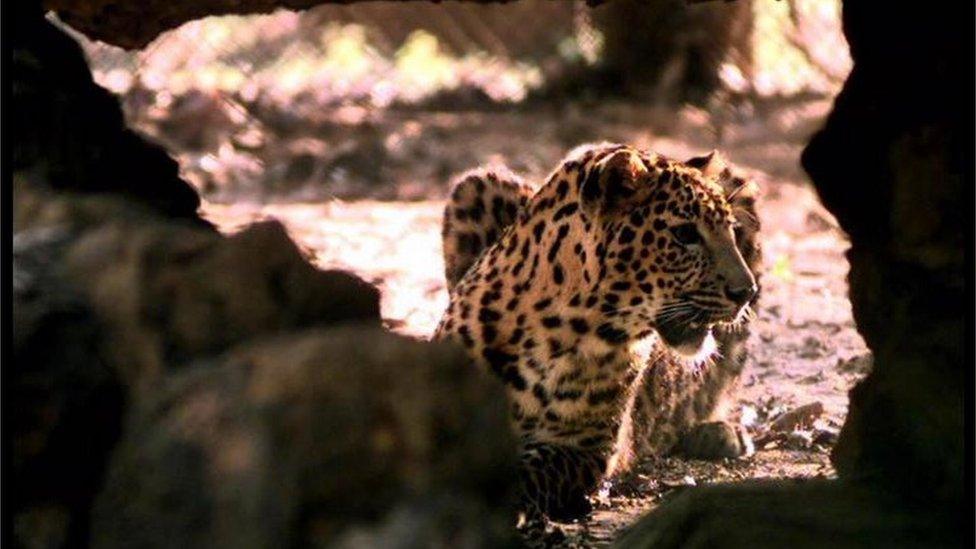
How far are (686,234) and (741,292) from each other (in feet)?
1.11

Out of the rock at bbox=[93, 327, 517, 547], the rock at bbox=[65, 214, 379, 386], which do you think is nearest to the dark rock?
the rock at bbox=[65, 214, 379, 386]

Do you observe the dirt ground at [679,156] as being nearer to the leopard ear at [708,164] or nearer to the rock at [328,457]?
the rock at [328,457]

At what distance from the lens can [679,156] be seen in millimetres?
15047

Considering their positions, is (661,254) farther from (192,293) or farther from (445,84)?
(445,84)

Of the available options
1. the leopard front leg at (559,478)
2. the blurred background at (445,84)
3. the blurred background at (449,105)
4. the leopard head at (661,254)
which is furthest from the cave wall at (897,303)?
the blurred background at (445,84)

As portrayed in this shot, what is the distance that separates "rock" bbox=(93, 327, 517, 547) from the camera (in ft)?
13.0

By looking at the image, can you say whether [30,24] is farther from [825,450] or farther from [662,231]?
[825,450]

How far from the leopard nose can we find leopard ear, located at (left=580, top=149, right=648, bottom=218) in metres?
0.52

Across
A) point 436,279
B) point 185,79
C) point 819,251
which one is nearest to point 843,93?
point 436,279

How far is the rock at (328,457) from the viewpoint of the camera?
156 inches

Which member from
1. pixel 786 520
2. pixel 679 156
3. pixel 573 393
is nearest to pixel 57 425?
pixel 786 520

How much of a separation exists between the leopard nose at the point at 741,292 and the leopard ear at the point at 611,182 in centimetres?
52

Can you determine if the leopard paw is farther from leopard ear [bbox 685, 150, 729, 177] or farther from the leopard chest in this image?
leopard ear [bbox 685, 150, 729, 177]

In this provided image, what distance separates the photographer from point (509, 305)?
278 inches
